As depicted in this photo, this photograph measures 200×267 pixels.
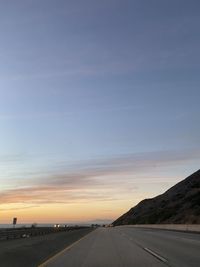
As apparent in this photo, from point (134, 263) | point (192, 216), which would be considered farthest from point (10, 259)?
point (192, 216)

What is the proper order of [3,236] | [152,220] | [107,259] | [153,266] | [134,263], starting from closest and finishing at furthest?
1. [153,266]
2. [134,263]
3. [107,259]
4. [3,236]
5. [152,220]

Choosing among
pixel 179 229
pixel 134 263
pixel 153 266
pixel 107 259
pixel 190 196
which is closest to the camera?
pixel 153 266

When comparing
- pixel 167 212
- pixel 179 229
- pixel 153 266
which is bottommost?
pixel 153 266

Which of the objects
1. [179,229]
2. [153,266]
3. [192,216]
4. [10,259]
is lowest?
[153,266]

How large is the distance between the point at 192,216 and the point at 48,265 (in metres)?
87.3

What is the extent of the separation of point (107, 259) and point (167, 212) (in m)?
117

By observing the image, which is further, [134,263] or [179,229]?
[179,229]

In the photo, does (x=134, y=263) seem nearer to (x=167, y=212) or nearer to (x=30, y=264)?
(x=30, y=264)

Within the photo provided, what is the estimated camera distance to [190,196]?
438 feet

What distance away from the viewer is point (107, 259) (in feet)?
67.6

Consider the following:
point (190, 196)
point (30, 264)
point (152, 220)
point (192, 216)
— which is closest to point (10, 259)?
point (30, 264)

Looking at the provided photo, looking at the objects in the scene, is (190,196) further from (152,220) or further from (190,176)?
(190,176)

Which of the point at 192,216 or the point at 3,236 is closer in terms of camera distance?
the point at 3,236

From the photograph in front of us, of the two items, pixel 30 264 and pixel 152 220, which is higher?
pixel 152 220
